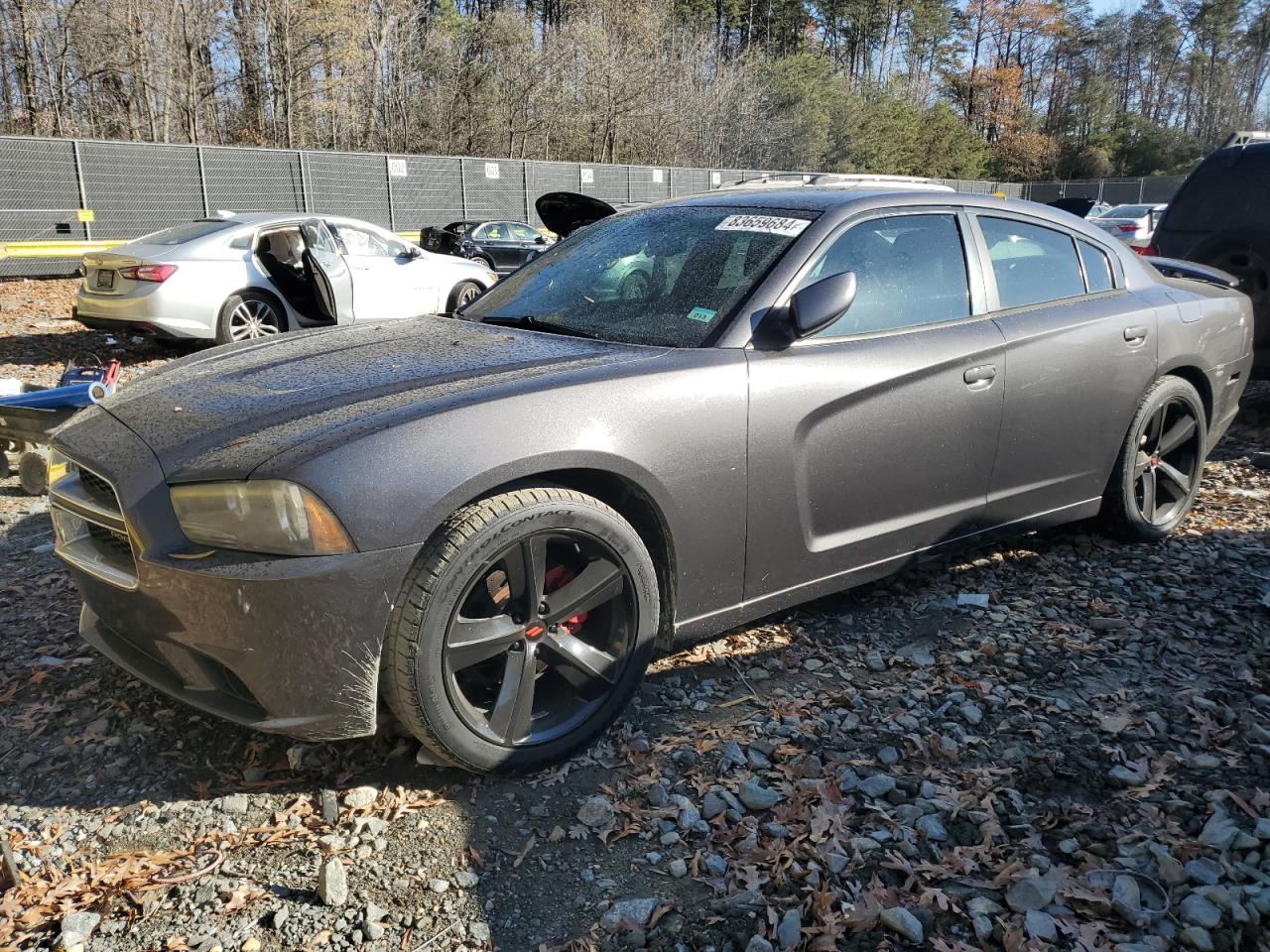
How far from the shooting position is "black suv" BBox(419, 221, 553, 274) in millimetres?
17250

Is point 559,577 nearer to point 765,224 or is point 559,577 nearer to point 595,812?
point 595,812

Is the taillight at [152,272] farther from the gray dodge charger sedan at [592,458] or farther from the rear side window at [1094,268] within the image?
the rear side window at [1094,268]

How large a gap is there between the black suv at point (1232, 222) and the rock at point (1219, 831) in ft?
16.0

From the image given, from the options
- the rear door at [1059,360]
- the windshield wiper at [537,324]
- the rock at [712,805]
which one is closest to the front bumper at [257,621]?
the rock at [712,805]

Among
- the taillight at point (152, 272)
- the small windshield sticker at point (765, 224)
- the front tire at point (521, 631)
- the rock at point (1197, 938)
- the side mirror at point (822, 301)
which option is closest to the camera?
the rock at point (1197, 938)

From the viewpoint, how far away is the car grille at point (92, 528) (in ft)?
8.21

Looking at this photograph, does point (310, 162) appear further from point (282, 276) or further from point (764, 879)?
point (764, 879)

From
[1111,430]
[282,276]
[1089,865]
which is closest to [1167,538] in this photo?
[1111,430]

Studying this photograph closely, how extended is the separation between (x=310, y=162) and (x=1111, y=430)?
18.8 metres

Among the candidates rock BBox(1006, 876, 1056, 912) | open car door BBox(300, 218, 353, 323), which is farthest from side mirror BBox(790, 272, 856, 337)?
open car door BBox(300, 218, 353, 323)

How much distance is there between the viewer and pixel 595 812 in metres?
2.55

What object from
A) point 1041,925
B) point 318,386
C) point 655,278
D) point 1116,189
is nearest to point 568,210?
point 655,278

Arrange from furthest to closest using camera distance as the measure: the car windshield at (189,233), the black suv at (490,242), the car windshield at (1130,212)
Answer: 1. the car windshield at (1130,212)
2. the black suv at (490,242)
3. the car windshield at (189,233)

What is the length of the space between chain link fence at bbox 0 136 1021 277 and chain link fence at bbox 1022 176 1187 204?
34.8m
